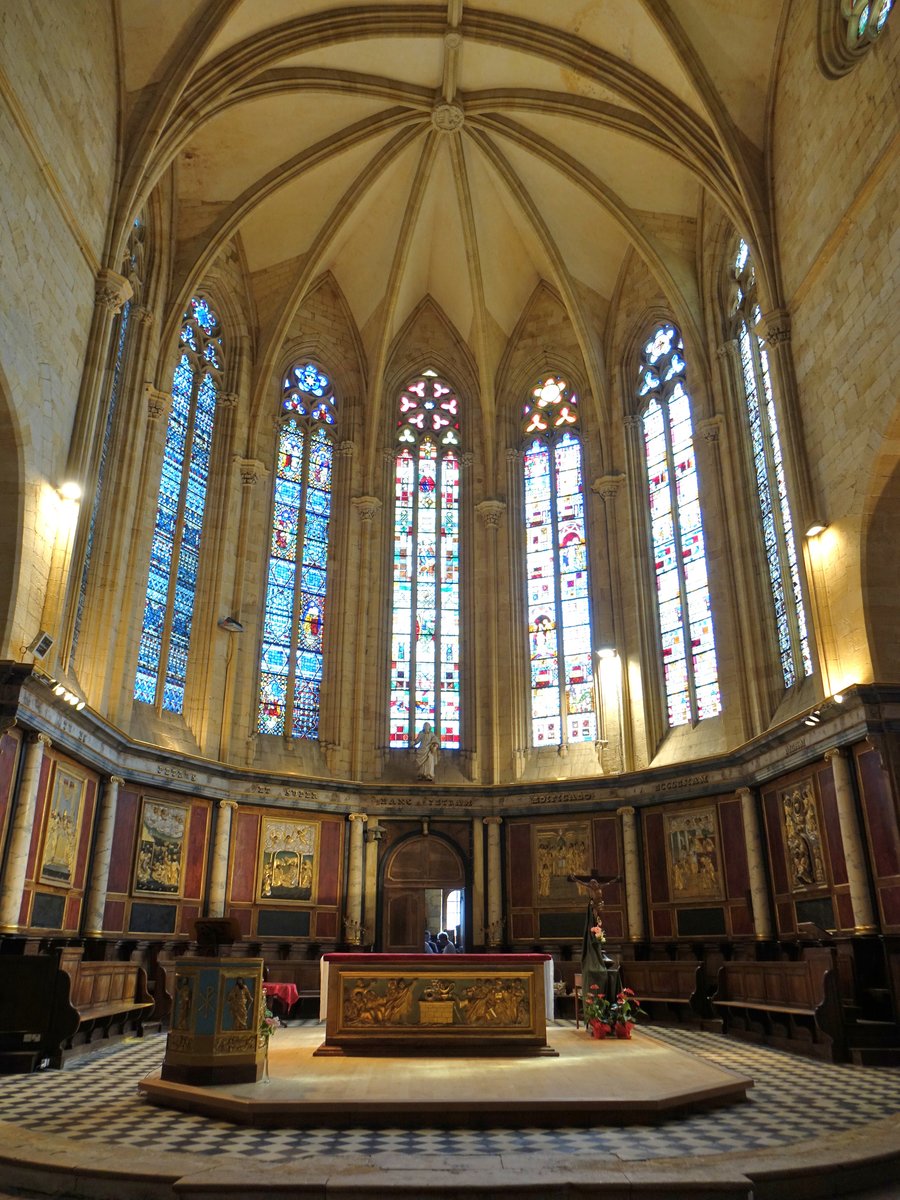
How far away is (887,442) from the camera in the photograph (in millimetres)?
14445

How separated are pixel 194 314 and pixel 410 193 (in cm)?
631

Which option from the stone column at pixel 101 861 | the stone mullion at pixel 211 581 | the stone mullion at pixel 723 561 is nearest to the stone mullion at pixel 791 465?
the stone mullion at pixel 723 561

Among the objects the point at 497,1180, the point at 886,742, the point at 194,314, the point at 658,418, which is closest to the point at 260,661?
the point at 194,314

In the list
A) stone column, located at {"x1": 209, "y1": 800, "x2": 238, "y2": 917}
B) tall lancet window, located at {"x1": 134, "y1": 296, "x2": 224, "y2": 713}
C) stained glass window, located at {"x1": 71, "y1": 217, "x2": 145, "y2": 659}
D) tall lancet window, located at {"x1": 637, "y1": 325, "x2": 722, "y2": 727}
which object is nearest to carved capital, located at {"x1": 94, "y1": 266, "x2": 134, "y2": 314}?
stained glass window, located at {"x1": 71, "y1": 217, "x2": 145, "y2": 659}

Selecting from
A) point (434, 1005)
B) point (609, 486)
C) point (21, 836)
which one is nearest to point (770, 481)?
point (609, 486)

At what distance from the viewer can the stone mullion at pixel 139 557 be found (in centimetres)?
1869

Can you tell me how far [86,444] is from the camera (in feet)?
52.6

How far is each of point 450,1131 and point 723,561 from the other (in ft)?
48.3

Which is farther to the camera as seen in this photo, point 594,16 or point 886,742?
point 594,16

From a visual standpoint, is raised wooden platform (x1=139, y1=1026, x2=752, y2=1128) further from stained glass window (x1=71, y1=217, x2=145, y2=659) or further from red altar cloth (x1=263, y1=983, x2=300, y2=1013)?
stained glass window (x1=71, y1=217, x2=145, y2=659)

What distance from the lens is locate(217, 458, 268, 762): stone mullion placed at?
2147 cm

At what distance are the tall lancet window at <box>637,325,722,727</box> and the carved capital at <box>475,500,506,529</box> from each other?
13.1 feet

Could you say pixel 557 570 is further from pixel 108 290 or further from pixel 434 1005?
pixel 434 1005

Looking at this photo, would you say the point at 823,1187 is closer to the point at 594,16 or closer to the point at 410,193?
the point at 594,16
